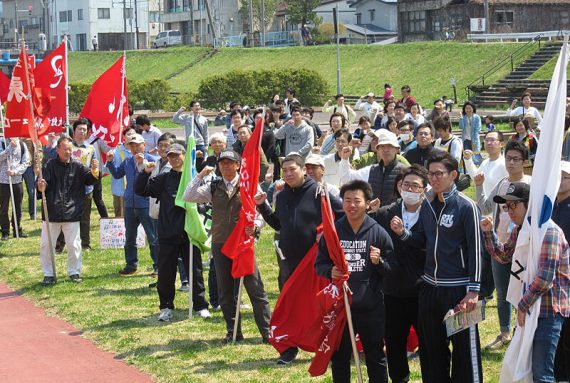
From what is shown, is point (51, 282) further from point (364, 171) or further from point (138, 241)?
point (364, 171)

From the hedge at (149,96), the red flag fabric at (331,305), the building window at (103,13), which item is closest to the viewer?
the red flag fabric at (331,305)

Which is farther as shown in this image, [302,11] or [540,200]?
[302,11]

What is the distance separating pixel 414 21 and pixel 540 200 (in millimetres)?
68255

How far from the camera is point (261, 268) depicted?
48.7ft

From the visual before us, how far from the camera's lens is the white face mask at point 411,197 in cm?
865

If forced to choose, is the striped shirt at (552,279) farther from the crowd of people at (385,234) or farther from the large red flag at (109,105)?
the large red flag at (109,105)

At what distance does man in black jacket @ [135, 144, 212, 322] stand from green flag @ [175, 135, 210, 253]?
0.17 metres

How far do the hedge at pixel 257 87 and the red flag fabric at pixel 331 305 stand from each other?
135ft

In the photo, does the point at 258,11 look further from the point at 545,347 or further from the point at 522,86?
the point at 545,347

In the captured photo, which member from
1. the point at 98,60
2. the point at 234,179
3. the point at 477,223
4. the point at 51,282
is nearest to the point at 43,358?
the point at 234,179

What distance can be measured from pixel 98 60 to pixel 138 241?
7842 centimetres

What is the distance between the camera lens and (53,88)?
1728cm

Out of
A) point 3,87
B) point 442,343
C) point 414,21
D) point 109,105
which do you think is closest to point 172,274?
point 442,343

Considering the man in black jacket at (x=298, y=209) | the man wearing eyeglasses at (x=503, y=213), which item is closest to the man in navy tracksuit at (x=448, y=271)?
the man wearing eyeglasses at (x=503, y=213)
